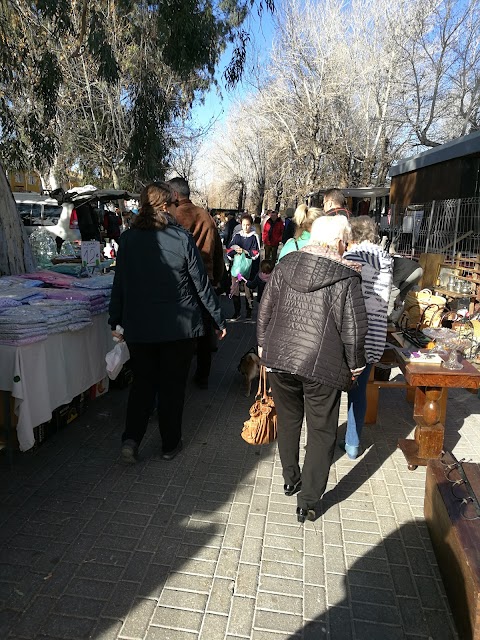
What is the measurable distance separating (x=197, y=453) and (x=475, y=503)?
6.46 ft

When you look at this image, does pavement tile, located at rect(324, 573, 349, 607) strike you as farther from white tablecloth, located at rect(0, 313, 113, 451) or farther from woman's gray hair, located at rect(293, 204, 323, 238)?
woman's gray hair, located at rect(293, 204, 323, 238)

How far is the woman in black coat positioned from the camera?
3225 millimetres

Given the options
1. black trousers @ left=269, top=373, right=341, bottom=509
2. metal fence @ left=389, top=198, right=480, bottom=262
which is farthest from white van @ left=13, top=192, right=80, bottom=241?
black trousers @ left=269, top=373, right=341, bottom=509

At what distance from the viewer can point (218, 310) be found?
3529mm

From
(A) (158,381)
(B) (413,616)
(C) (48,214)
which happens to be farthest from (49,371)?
(C) (48,214)

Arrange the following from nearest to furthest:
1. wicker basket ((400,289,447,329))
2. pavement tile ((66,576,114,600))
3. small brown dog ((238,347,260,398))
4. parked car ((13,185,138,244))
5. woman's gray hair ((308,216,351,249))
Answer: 1. pavement tile ((66,576,114,600))
2. woman's gray hair ((308,216,351,249))
3. small brown dog ((238,347,260,398))
4. wicker basket ((400,289,447,329))
5. parked car ((13,185,138,244))

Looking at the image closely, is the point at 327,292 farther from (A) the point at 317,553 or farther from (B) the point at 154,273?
(A) the point at 317,553

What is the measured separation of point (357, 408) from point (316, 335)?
1.25m

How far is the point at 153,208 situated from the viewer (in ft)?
10.7

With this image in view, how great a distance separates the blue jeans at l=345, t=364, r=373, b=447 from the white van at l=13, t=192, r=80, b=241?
1085cm

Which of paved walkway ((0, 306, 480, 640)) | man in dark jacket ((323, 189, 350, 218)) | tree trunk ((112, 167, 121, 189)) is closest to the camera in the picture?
paved walkway ((0, 306, 480, 640))

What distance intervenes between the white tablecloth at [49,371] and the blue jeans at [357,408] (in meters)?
2.03

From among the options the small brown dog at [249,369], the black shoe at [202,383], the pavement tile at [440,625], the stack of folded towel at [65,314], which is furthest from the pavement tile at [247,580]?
the black shoe at [202,383]

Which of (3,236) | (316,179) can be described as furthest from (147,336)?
(316,179)
